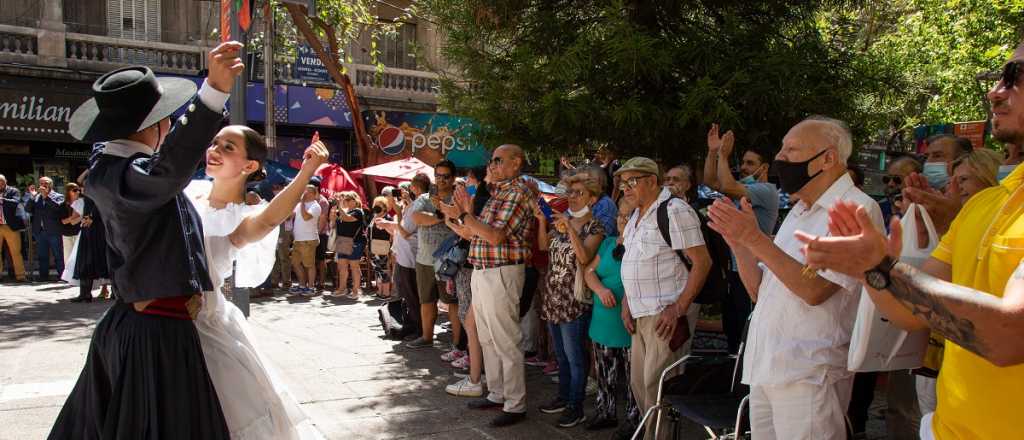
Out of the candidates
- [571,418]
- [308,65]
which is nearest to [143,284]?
[571,418]

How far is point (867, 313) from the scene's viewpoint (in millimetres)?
2725

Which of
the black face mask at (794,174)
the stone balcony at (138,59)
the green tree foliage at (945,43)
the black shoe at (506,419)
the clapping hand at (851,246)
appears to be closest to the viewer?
the clapping hand at (851,246)

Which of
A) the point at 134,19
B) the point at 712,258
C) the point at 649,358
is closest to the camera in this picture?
the point at 649,358

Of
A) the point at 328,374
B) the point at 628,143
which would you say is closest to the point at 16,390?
the point at 328,374

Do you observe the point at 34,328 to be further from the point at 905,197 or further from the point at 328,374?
the point at 905,197

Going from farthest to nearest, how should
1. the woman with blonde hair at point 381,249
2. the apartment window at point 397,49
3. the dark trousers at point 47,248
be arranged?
the apartment window at point 397,49, the dark trousers at point 47,248, the woman with blonde hair at point 381,249

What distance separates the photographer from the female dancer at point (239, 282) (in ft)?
10.5

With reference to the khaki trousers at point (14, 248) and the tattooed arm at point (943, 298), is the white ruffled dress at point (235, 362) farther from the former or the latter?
the khaki trousers at point (14, 248)

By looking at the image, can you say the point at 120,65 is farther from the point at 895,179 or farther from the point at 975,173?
the point at 975,173

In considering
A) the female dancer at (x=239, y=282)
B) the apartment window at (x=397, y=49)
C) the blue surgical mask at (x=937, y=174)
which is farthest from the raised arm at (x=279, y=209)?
the apartment window at (x=397, y=49)

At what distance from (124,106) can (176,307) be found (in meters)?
0.79

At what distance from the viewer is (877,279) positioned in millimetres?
1793

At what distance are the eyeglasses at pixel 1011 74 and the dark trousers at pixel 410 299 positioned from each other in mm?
7245

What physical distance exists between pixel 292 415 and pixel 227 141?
1253 mm
